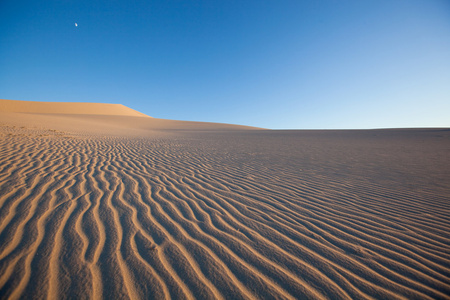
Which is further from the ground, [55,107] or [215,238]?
[55,107]

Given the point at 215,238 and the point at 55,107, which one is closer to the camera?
the point at 215,238

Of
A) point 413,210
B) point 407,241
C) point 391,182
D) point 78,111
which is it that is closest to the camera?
point 407,241

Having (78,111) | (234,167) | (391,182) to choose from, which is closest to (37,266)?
(234,167)

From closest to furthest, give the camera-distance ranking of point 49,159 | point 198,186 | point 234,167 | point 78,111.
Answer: point 198,186
point 49,159
point 234,167
point 78,111

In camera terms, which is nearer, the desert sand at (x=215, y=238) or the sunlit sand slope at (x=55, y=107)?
the desert sand at (x=215, y=238)

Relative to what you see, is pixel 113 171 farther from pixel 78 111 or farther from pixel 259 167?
pixel 78 111

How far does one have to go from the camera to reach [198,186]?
450 centimetres

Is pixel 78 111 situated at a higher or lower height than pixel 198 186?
higher

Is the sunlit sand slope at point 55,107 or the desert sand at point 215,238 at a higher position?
the sunlit sand slope at point 55,107

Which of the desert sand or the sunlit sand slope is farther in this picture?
the sunlit sand slope

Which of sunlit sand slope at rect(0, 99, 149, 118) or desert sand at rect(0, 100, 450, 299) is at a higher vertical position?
sunlit sand slope at rect(0, 99, 149, 118)

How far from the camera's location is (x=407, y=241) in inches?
102

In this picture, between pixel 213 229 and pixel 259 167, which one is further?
pixel 259 167

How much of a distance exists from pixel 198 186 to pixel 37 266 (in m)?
2.91
